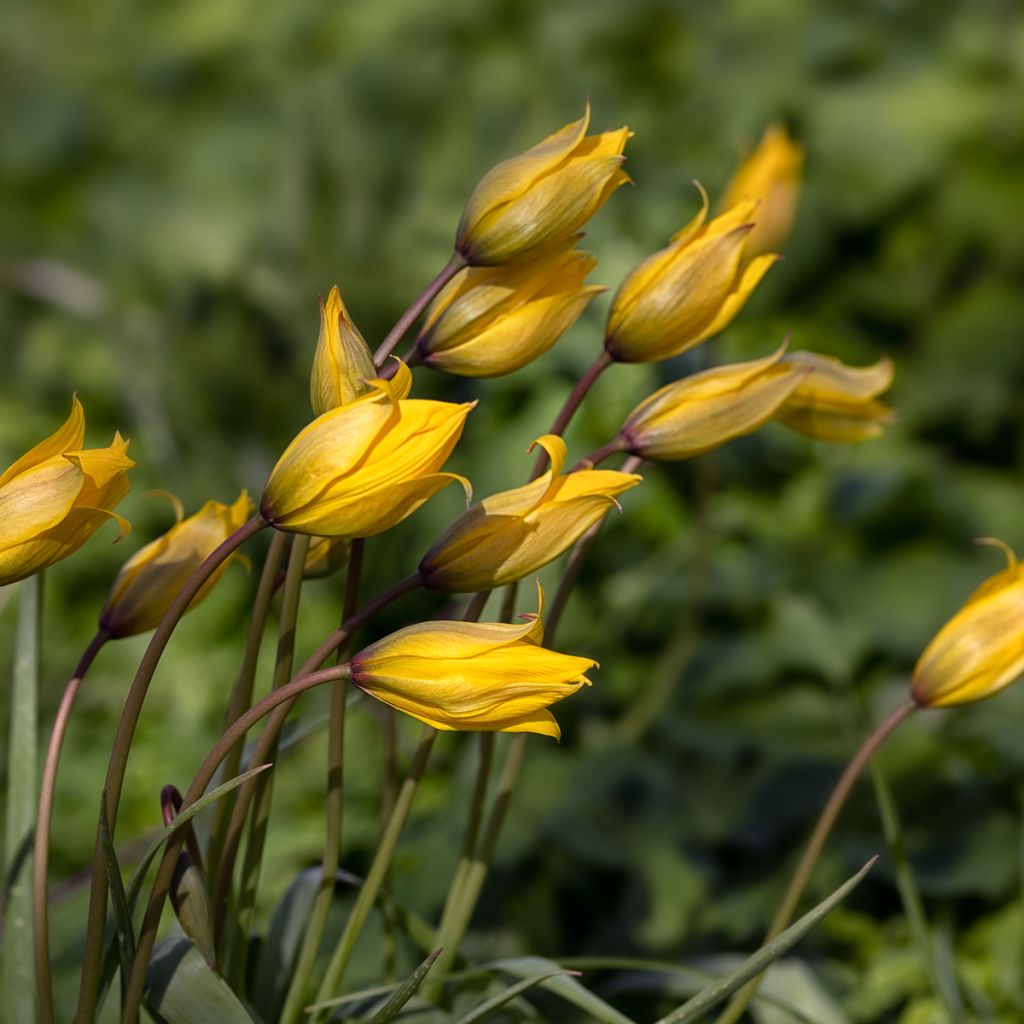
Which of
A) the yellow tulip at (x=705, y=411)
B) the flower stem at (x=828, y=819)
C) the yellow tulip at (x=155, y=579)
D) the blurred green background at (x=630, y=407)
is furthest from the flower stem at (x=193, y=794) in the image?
the blurred green background at (x=630, y=407)

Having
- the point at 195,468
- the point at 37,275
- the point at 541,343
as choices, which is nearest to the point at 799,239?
the point at 195,468

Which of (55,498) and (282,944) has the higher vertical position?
(55,498)

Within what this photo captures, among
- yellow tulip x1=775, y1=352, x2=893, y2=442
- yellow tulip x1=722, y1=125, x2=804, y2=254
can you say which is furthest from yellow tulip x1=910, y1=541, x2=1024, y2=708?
yellow tulip x1=722, y1=125, x2=804, y2=254

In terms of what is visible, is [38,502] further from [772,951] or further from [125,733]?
[772,951]

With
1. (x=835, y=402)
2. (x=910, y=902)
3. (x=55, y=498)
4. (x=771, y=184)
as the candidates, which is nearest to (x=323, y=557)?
(x=55, y=498)

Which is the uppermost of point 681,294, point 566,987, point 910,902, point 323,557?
point 681,294

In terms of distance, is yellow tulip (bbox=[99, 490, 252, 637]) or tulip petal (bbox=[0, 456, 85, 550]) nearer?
tulip petal (bbox=[0, 456, 85, 550])

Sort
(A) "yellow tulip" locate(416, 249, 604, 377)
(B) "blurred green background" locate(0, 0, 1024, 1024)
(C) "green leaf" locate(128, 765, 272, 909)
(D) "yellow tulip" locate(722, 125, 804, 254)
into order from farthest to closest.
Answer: (D) "yellow tulip" locate(722, 125, 804, 254) < (B) "blurred green background" locate(0, 0, 1024, 1024) < (A) "yellow tulip" locate(416, 249, 604, 377) < (C) "green leaf" locate(128, 765, 272, 909)

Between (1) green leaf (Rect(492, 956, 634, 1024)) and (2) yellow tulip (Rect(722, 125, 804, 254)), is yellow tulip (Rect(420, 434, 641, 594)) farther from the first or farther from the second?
(2) yellow tulip (Rect(722, 125, 804, 254))
